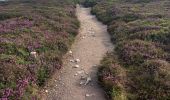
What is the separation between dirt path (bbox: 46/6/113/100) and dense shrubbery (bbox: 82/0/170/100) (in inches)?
26.8

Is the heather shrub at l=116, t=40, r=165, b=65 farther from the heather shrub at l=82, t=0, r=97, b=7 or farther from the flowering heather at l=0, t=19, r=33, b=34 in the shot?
the heather shrub at l=82, t=0, r=97, b=7

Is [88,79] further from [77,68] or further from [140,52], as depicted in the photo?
[140,52]

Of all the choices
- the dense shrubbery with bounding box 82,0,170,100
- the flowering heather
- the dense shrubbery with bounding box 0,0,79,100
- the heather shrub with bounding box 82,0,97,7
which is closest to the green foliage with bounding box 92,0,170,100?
the dense shrubbery with bounding box 82,0,170,100

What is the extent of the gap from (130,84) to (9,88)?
5.99 m

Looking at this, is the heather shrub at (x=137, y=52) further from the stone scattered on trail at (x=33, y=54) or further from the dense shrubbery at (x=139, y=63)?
the stone scattered on trail at (x=33, y=54)

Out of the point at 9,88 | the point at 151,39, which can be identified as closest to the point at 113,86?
the point at 9,88

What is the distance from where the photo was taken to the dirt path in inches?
669

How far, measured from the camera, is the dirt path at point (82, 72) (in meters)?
17.0

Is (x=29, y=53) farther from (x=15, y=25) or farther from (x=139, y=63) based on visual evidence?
(x=15, y=25)

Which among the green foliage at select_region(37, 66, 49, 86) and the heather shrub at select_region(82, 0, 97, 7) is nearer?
the green foliage at select_region(37, 66, 49, 86)

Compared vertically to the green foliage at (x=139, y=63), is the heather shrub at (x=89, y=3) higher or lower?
lower

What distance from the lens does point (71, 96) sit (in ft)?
55.2

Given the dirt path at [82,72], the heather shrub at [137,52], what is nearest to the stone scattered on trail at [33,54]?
the dirt path at [82,72]

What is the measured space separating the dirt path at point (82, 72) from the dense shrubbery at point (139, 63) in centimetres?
68
